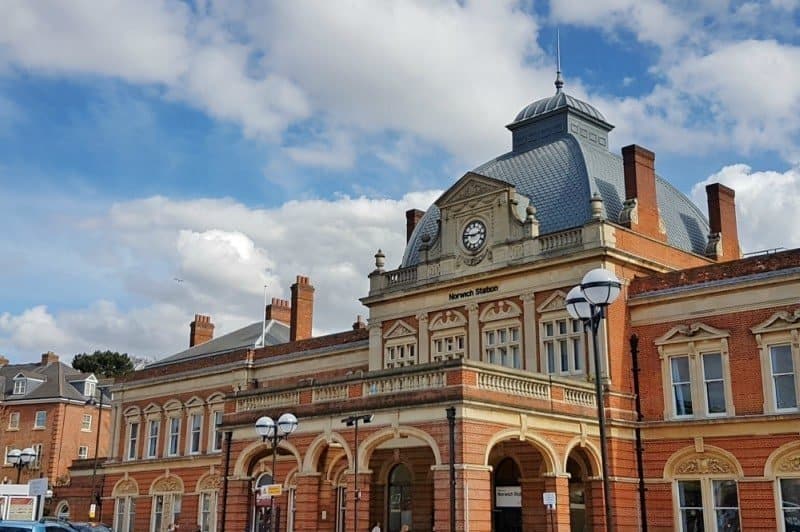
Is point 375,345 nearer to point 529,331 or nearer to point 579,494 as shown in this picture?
point 529,331

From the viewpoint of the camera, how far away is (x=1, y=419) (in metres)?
70.8

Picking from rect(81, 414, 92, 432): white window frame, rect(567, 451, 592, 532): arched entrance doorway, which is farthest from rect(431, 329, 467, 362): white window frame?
rect(81, 414, 92, 432): white window frame

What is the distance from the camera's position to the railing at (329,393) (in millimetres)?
31625

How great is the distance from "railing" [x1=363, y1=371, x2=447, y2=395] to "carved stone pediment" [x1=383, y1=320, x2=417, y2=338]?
9.80 metres

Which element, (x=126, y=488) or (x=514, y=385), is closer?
(x=514, y=385)

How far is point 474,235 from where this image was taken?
128 feet

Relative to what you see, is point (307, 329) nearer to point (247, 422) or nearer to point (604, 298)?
point (247, 422)

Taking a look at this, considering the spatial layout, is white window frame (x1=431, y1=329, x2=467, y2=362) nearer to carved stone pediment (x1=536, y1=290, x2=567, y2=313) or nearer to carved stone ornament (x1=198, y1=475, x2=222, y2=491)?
carved stone pediment (x1=536, y1=290, x2=567, y2=313)

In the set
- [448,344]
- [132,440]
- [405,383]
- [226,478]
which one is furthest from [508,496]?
[132,440]

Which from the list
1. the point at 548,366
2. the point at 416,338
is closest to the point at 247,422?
the point at 416,338

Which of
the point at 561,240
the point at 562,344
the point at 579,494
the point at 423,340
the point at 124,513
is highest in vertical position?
the point at 561,240

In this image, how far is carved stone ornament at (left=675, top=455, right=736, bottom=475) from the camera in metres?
31.9

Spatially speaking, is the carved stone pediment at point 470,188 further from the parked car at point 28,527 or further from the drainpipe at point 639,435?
the parked car at point 28,527

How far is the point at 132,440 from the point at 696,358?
37.1 metres
